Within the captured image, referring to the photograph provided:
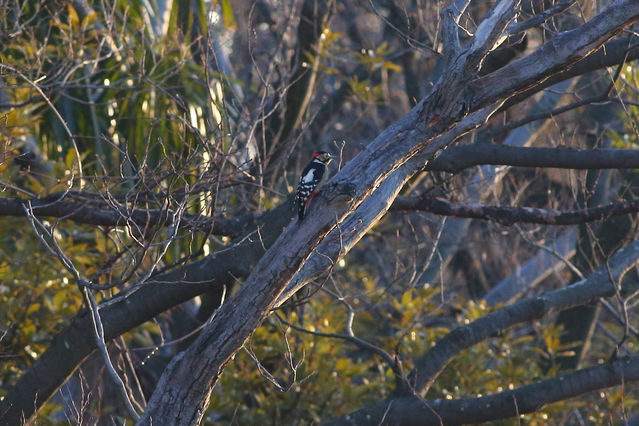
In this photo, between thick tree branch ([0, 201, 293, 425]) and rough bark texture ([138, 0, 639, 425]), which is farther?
thick tree branch ([0, 201, 293, 425])

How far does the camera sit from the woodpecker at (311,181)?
408cm

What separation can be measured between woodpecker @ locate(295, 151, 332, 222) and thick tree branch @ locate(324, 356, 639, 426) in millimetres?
1359

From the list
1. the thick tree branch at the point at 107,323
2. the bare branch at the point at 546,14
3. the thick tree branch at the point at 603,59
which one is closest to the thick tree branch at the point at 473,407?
the thick tree branch at the point at 107,323

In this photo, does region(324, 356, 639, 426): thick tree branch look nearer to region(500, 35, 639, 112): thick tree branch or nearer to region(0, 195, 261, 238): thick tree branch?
region(0, 195, 261, 238): thick tree branch

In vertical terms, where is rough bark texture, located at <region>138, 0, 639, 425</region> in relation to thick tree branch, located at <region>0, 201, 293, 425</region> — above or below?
above

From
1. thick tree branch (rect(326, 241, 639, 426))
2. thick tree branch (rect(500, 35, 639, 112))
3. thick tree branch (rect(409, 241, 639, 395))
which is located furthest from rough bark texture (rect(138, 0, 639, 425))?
thick tree branch (rect(409, 241, 639, 395))

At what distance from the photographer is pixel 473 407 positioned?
4.35 m

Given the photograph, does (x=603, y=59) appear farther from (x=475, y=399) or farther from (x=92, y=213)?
(x=92, y=213)

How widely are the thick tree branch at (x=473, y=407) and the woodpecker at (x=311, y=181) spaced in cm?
136

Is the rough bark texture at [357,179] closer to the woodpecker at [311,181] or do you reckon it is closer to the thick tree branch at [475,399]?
the woodpecker at [311,181]

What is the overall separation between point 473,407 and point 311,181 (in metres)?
1.74

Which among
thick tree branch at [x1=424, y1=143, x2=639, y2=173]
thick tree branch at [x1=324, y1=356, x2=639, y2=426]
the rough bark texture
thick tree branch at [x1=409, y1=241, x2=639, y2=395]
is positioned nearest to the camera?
the rough bark texture

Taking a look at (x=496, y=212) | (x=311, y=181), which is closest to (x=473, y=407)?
(x=496, y=212)

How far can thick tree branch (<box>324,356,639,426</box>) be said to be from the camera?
4324 millimetres
